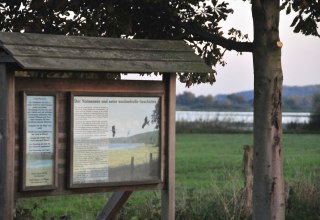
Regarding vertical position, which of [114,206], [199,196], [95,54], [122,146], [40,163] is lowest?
[199,196]

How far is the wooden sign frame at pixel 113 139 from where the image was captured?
336 inches

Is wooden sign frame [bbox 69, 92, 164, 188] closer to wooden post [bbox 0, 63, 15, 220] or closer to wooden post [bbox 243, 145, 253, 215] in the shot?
wooden post [bbox 0, 63, 15, 220]

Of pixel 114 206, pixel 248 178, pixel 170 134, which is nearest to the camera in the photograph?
pixel 170 134

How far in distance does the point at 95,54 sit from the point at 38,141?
44.0 inches

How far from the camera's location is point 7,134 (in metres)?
8.12

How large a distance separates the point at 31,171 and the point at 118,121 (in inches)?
43.4

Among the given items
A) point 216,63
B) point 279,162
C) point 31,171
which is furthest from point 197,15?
point 31,171

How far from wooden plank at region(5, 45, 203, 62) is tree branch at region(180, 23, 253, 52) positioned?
4.67ft

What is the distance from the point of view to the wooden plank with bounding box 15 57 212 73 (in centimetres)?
802

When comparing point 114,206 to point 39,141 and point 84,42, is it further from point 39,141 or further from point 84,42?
point 84,42

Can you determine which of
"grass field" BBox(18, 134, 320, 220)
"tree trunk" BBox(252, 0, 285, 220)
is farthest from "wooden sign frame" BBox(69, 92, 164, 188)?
"grass field" BBox(18, 134, 320, 220)

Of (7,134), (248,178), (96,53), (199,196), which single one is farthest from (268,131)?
(7,134)

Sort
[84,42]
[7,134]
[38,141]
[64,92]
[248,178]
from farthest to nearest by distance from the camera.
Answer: [248,178] < [84,42] < [64,92] < [38,141] < [7,134]

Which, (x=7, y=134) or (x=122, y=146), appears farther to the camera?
(x=122, y=146)
